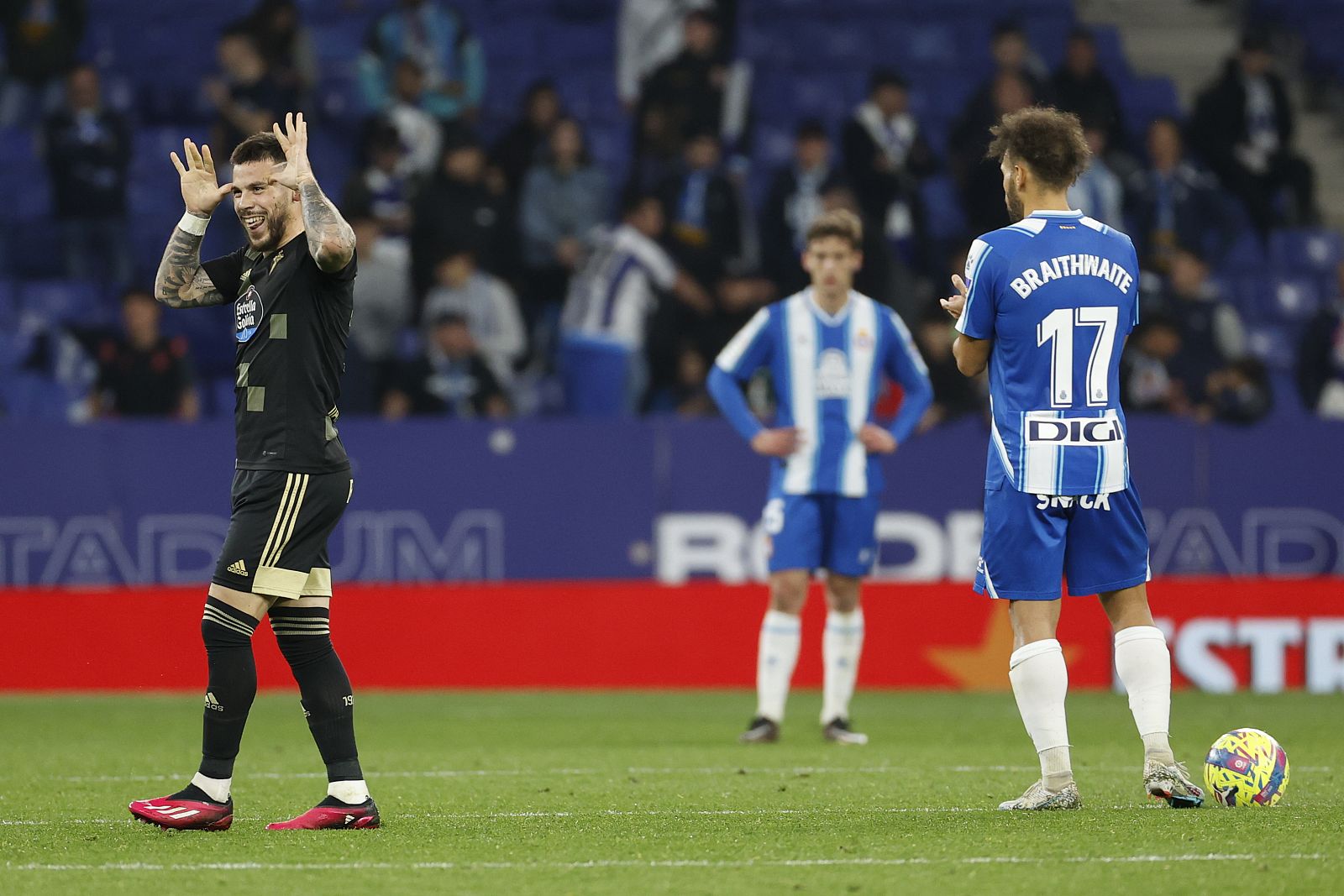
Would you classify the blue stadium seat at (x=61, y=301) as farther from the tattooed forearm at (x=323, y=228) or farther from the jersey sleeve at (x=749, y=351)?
the tattooed forearm at (x=323, y=228)

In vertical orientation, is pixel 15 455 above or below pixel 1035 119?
below

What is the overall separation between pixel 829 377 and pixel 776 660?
143 cm

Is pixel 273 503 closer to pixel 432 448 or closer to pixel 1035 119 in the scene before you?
pixel 1035 119

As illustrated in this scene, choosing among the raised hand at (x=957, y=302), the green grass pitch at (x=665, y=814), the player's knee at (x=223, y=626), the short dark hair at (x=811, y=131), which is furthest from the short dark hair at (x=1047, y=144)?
the short dark hair at (x=811, y=131)

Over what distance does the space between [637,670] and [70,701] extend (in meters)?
3.61

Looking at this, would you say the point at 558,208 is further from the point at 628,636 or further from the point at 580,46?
the point at 628,636

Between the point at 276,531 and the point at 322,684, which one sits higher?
the point at 276,531

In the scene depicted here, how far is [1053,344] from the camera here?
5875 mm

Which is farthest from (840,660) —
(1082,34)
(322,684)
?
(1082,34)

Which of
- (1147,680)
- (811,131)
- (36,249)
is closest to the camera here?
(1147,680)

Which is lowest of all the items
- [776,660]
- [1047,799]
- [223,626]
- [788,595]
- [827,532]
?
[1047,799]

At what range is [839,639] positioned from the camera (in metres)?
9.22

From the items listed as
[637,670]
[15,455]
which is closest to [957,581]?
[637,670]

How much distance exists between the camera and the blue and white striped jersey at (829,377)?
9.16 metres
